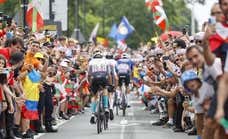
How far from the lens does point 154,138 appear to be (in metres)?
21.0

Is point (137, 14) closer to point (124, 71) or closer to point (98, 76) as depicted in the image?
point (124, 71)

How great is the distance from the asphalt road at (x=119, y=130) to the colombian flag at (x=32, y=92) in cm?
63

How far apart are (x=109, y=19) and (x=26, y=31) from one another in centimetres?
8997

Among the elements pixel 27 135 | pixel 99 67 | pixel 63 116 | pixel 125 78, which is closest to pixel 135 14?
pixel 125 78

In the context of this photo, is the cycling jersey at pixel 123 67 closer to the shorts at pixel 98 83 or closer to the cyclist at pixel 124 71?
the cyclist at pixel 124 71

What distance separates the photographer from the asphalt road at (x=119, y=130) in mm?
21625

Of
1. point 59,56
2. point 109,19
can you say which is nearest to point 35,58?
point 59,56

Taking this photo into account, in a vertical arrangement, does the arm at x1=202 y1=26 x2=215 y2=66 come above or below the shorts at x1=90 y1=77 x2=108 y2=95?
above

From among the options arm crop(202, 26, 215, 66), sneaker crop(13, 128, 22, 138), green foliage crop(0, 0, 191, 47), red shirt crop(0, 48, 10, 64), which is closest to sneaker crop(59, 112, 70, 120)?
sneaker crop(13, 128, 22, 138)

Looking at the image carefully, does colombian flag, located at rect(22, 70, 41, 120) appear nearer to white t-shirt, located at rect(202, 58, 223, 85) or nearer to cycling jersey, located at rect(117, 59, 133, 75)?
white t-shirt, located at rect(202, 58, 223, 85)

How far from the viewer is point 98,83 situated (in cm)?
2347

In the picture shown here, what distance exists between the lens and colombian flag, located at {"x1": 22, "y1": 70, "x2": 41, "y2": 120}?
845 inches

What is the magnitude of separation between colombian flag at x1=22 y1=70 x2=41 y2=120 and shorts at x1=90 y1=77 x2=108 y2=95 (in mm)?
2003

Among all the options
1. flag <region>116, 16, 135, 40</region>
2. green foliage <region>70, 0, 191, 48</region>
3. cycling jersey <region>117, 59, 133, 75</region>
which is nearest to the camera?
cycling jersey <region>117, 59, 133, 75</region>
